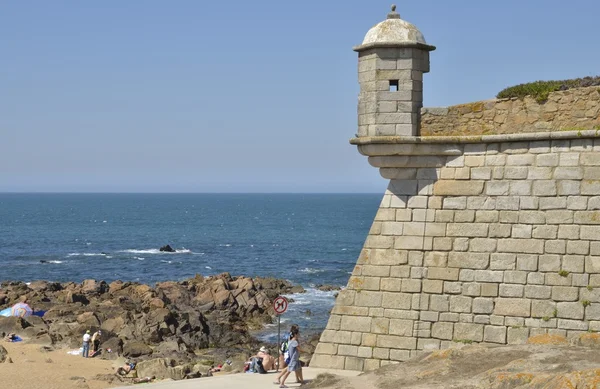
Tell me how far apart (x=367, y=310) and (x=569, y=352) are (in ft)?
13.6

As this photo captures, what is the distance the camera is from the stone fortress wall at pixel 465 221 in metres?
12.6

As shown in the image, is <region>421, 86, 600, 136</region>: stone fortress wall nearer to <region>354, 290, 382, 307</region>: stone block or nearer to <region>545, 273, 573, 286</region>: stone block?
<region>545, 273, 573, 286</region>: stone block

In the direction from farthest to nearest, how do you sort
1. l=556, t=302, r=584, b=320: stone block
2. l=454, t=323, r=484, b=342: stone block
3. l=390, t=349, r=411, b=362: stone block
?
1. l=390, t=349, r=411, b=362: stone block
2. l=454, t=323, r=484, b=342: stone block
3. l=556, t=302, r=584, b=320: stone block

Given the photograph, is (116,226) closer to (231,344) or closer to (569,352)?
(231,344)

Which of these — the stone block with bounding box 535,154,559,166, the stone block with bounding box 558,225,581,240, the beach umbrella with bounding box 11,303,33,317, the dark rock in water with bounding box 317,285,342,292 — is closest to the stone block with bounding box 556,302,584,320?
the stone block with bounding box 558,225,581,240

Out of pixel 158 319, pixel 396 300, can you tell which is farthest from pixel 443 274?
pixel 158 319

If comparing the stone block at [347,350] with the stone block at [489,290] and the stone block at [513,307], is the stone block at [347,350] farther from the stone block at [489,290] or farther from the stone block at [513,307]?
the stone block at [513,307]

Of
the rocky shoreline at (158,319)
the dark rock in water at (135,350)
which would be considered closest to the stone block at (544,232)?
the rocky shoreline at (158,319)

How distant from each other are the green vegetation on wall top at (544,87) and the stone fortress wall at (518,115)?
0.31 feet

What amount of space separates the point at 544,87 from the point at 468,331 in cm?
447

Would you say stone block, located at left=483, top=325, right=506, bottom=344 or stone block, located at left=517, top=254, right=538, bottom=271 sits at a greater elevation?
stone block, located at left=517, top=254, right=538, bottom=271

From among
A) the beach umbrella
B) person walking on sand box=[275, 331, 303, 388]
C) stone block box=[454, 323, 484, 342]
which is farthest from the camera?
the beach umbrella

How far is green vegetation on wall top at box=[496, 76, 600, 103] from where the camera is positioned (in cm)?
1303

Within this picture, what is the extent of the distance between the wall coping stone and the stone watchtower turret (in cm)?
13
